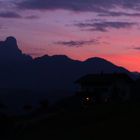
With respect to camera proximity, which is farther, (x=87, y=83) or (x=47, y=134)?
(x=87, y=83)

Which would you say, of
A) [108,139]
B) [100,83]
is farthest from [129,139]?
[100,83]

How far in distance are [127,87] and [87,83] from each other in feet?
22.9

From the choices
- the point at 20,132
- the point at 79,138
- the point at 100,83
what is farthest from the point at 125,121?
the point at 100,83

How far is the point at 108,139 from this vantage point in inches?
1529

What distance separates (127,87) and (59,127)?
41831mm

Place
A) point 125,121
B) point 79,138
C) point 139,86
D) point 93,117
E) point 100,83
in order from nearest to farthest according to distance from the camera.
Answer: point 79,138 < point 125,121 < point 93,117 < point 100,83 < point 139,86

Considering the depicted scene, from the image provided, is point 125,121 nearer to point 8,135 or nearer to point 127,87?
point 8,135

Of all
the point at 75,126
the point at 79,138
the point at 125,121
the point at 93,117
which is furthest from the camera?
the point at 93,117

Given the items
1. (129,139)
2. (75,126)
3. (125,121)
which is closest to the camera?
(129,139)

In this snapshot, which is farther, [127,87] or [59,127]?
[127,87]

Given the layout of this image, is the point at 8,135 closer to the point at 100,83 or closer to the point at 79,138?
the point at 79,138

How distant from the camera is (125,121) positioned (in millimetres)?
44938

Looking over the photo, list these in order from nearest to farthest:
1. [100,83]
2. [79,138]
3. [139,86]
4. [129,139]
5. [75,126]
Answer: [129,139] → [79,138] → [75,126] → [100,83] → [139,86]

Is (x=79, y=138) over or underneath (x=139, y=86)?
over
